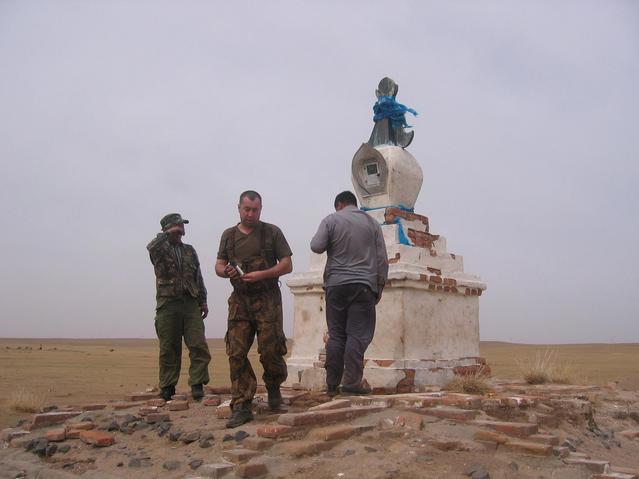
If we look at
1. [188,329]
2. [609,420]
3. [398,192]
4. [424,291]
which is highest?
[398,192]

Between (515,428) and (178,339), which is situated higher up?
(178,339)

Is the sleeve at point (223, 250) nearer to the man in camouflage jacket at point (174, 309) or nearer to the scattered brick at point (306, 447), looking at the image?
the man in camouflage jacket at point (174, 309)

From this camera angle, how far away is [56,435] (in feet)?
15.8

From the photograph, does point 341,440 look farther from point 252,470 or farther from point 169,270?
point 169,270

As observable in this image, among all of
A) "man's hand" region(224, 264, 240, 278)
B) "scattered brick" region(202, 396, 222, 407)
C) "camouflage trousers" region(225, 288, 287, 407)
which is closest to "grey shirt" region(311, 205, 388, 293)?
"camouflage trousers" region(225, 288, 287, 407)

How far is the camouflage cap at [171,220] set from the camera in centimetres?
619

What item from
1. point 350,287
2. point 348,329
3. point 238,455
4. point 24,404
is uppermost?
point 350,287

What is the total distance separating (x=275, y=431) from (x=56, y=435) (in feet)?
6.46

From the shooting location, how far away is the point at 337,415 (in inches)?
168

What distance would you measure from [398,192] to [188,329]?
9.58 feet

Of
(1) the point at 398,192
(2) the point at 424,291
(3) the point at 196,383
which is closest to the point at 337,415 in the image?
(3) the point at 196,383

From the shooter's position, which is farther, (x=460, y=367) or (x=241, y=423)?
(x=460, y=367)

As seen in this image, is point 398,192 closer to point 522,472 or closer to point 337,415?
point 337,415

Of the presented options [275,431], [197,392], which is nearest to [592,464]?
[275,431]
